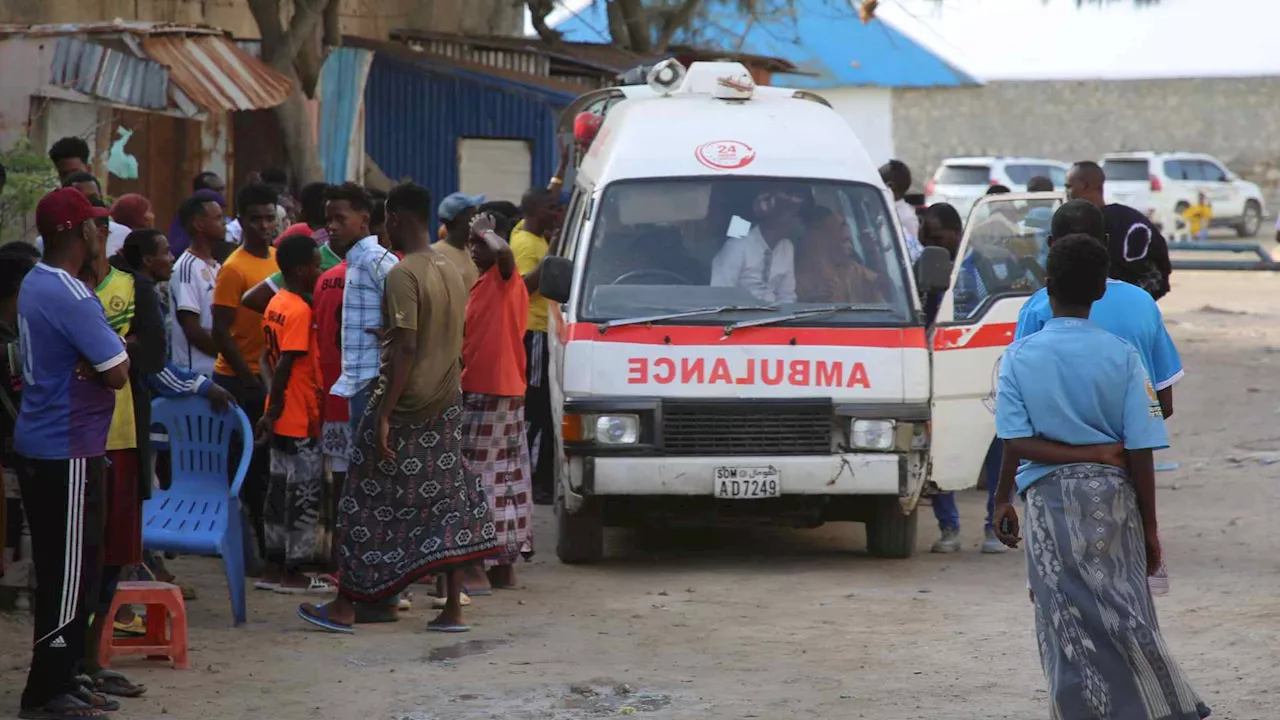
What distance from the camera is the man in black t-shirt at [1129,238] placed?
891 cm

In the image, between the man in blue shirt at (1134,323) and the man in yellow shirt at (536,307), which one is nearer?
the man in blue shirt at (1134,323)

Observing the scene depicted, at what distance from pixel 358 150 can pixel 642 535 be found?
32.5ft

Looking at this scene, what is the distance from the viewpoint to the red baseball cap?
5.36m

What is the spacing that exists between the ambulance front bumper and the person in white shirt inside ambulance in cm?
87

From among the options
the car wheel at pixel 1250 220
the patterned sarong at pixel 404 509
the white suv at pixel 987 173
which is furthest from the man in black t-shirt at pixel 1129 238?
the car wheel at pixel 1250 220

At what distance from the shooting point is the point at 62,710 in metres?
5.44

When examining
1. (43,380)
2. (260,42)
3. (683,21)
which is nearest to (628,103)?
(43,380)

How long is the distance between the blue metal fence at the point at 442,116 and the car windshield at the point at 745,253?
11.0 metres

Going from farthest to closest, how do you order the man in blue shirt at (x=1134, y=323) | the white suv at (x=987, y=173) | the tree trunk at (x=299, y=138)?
1. the white suv at (x=987, y=173)
2. the tree trunk at (x=299, y=138)
3. the man in blue shirt at (x=1134, y=323)

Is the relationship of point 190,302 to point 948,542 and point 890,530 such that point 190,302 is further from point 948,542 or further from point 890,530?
point 948,542

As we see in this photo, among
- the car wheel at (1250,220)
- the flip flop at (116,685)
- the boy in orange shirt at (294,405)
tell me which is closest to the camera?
the flip flop at (116,685)

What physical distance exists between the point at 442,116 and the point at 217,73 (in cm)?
714

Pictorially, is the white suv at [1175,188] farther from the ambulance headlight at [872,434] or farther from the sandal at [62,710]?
the sandal at [62,710]

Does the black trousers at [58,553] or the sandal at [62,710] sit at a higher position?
the black trousers at [58,553]
